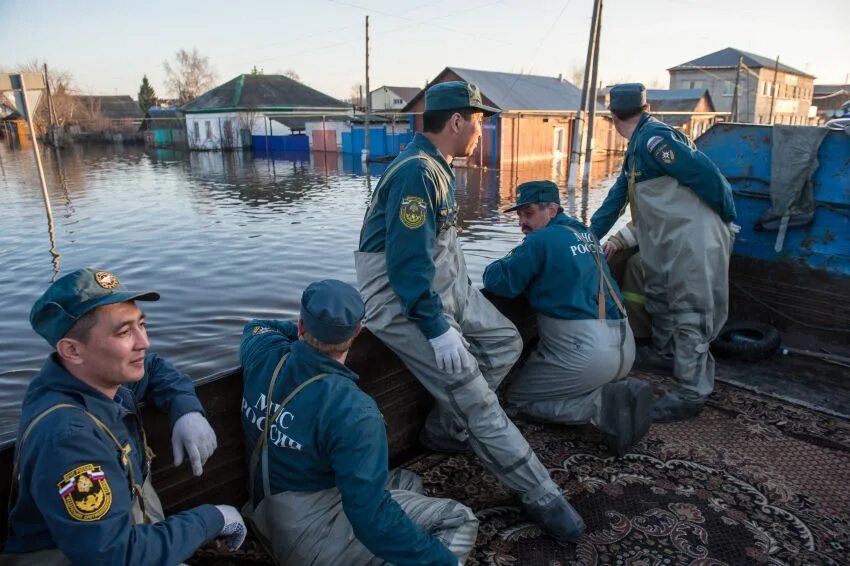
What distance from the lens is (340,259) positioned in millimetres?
11398

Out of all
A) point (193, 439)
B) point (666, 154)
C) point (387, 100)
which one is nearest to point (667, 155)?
point (666, 154)

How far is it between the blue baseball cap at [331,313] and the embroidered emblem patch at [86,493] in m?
0.80

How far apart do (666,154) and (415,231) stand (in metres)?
2.32

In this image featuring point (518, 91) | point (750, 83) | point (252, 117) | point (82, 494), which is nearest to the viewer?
point (82, 494)

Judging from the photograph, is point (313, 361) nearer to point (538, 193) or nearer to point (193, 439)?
point (193, 439)

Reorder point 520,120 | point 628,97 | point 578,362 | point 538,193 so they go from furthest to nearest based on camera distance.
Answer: point 520,120, point 628,97, point 538,193, point 578,362

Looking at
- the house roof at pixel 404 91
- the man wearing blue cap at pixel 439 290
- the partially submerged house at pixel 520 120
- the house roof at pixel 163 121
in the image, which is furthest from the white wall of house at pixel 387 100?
the man wearing blue cap at pixel 439 290

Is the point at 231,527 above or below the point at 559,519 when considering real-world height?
above

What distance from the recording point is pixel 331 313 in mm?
2084

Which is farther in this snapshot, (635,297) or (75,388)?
(635,297)

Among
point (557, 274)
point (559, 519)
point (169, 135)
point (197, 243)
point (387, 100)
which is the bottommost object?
point (197, 243)

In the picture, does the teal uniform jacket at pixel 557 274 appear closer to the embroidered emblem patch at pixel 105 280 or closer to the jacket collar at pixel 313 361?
the jacket collar at pixel 313 361

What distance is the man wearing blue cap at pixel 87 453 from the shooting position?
158cm

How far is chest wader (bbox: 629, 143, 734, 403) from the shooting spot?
409 cm
